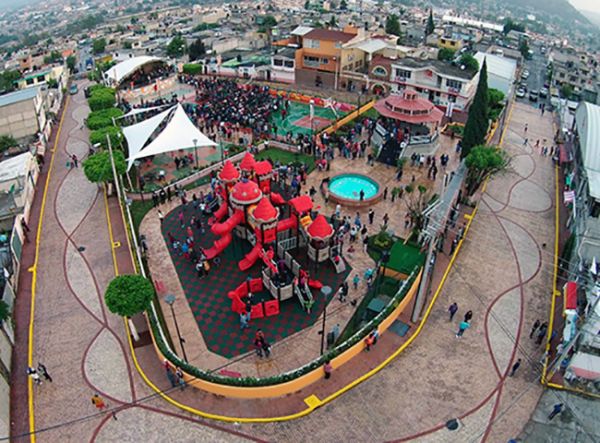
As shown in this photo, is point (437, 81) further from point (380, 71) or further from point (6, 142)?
point (6, 142)

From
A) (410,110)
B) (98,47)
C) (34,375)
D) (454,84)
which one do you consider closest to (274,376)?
(34,375)

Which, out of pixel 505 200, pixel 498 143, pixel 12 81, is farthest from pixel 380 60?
pixel 12 81

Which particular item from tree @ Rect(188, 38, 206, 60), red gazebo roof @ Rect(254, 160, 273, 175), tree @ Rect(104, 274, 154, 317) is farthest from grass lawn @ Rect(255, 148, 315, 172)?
tree @ Rect(188, 38, 206, 60)

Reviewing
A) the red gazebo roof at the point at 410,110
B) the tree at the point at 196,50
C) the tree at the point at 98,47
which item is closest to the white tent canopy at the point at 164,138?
the red gazebo roof at the point at 410,110

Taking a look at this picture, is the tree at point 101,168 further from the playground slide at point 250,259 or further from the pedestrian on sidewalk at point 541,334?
the pedestrian on sidewalk at point 541,334

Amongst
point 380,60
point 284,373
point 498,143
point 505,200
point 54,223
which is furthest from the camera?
point 380,60

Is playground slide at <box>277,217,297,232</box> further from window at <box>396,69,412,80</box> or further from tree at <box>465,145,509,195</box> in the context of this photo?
window at <box>396,69,412,80</box>

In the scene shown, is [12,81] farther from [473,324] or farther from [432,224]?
[473,324]
